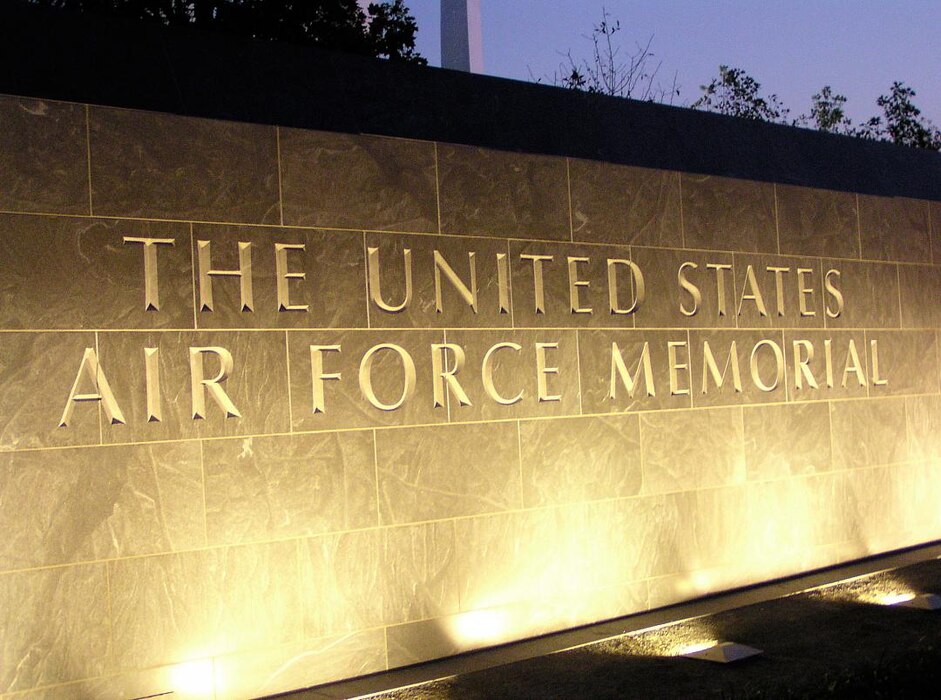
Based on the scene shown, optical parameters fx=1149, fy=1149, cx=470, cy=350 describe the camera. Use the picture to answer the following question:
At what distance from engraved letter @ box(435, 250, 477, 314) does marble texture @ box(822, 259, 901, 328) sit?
3.55 meters

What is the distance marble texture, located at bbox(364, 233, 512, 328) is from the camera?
6.68 m

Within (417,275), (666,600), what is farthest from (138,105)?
(666,600)

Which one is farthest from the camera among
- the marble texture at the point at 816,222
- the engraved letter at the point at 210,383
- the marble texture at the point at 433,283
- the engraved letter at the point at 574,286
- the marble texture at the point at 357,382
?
the marble texture at the point at 816,222

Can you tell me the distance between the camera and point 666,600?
7902 millimetres

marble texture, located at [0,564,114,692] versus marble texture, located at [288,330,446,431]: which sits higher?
marble texture, located at [288,330,446,431]

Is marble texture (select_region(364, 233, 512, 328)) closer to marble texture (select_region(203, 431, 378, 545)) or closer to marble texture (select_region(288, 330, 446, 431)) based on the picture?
marble texture (select_region(288, 330, 446, 431))

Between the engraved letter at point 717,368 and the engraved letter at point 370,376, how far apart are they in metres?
2.54

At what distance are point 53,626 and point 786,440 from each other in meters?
5.56

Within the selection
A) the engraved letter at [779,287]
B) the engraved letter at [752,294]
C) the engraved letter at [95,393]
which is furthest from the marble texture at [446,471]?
the engraved letter at [779,287]

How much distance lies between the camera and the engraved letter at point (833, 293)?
9227 mm

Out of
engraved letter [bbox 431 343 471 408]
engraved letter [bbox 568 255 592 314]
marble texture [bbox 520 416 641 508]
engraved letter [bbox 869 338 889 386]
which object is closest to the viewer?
engraved letter [bbox 431 343 471 408]

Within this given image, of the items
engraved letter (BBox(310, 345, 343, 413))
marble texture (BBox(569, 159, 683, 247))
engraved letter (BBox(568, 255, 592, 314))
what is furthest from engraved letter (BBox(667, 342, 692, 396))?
engraved letter (BBox(310, 345, 343, 413))

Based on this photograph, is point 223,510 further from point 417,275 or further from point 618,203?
point 618,203

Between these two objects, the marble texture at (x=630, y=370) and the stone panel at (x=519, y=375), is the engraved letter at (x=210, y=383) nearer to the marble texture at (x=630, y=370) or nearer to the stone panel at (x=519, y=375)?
the stone panel at (x=519, y=375)
